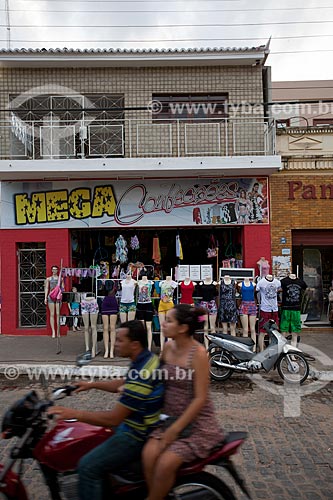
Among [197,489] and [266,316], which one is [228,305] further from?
[197,489]

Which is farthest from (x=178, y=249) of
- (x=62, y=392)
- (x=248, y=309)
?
(x=62, y=392)

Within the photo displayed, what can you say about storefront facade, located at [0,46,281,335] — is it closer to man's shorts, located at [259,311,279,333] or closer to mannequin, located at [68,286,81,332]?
mannequin, located at [68,286,81,332]

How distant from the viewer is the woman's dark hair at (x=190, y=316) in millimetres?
3379

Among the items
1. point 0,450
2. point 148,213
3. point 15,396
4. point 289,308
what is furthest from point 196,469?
point 148,213

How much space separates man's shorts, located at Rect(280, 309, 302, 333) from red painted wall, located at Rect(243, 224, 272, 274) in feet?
9.93

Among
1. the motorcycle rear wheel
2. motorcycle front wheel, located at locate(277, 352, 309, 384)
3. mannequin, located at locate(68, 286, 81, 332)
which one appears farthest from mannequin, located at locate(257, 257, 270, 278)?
mannequin, located at locate(68, 286, 81, 332)

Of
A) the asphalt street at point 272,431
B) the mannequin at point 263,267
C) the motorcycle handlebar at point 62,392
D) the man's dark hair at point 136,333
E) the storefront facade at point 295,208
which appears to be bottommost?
the asphalt street at point 272,431

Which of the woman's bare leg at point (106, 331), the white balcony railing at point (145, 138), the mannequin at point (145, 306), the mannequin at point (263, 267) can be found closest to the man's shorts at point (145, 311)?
the mannequin at point (145, 306)

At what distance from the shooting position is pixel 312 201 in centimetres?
1324

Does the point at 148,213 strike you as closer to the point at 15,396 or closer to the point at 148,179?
the point at 148,179

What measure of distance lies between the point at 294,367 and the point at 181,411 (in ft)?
18.6

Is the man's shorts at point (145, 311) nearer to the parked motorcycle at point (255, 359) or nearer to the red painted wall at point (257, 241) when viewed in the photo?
the parked motorcycle at point (255, 359)

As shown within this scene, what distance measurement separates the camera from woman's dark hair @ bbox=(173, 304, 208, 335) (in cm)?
338

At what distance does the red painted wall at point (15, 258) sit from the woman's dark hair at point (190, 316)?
408 inches
